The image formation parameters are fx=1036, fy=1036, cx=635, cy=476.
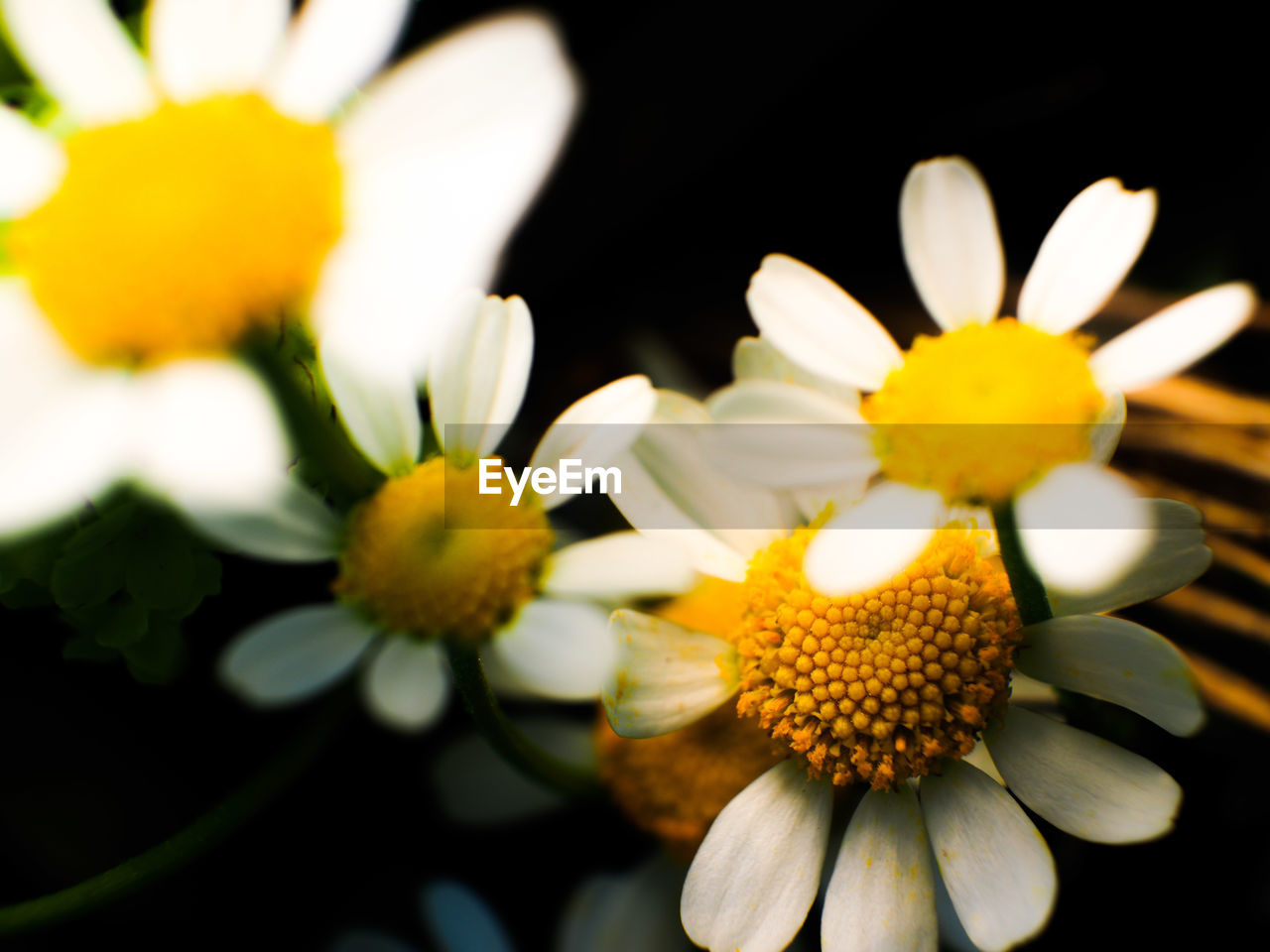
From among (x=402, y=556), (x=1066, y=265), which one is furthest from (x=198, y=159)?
(x=1066, y=265)

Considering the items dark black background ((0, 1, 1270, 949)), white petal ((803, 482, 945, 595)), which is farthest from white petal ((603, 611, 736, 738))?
dark black background ((0, 1, 1270, 949))

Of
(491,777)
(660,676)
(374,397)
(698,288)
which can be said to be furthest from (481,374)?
(698,288)

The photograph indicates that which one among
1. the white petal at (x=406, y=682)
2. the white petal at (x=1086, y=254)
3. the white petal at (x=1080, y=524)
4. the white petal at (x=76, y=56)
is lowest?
the white petal at (x=406, y=682)

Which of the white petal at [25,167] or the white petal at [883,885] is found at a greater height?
the white petal at [25,167]

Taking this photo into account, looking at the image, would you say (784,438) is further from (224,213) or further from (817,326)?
(224,213)

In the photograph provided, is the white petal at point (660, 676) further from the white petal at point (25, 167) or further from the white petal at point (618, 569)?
the white petal at point (25, 167)

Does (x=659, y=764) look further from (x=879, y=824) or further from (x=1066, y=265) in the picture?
(x=1066, y=265)

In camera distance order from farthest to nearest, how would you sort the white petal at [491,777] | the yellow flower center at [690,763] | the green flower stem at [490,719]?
the white petal at [491,777] → the yellow flower center at [690,763] → the green flower stem at [490,719]

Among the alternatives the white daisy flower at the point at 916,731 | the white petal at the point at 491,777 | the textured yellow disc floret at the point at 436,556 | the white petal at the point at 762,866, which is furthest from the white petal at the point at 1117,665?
the white petal at the point at 491,777
